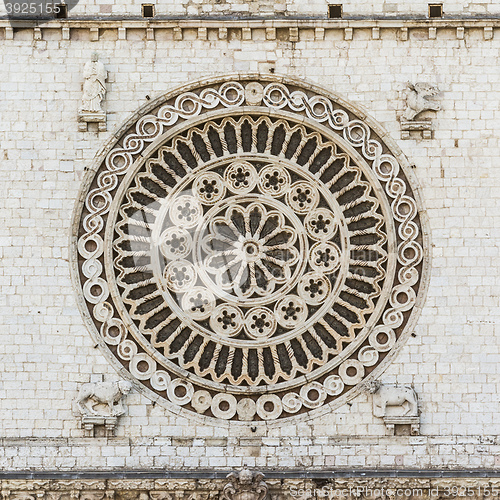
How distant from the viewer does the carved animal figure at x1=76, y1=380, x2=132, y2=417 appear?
19.4 meters

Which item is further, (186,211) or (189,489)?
(186,211)

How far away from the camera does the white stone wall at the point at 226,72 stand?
19391mm

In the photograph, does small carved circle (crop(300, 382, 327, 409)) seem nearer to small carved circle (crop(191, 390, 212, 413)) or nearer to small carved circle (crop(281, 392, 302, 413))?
small carved circle (crop(281, 392, 302, 413))

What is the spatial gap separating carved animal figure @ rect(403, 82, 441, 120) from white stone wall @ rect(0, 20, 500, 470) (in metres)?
0.16

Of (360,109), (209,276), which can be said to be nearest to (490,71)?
(360,109)

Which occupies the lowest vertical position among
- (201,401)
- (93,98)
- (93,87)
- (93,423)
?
(93,423)

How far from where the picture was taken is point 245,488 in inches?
746

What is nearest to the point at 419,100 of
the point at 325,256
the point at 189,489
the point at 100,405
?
the point at 325,256

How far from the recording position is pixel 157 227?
20172 millimetres

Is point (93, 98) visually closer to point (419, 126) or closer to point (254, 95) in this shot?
point (254, 95)

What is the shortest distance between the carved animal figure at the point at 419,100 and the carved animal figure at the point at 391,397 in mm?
3480

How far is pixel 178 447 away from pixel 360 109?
4.93 m

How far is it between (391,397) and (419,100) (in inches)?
151

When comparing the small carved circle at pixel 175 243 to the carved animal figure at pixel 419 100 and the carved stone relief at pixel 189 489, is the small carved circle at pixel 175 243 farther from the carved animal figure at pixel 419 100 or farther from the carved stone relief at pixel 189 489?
the carved animal figure at pixel 419 100
